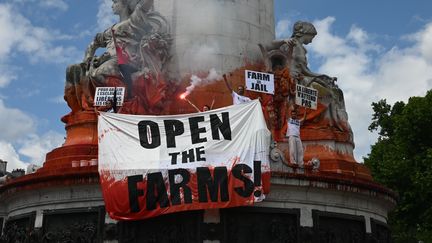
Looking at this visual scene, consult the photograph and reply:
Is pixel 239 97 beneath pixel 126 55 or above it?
beneath

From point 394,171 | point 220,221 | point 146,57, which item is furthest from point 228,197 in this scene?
point 394,171

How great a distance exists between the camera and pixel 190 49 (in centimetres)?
2281

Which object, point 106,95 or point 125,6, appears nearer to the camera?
point 106,95

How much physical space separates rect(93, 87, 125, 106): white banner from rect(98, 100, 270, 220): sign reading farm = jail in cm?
167

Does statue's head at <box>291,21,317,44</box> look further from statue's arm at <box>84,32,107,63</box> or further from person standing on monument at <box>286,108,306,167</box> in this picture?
statue's arm at <box>84,32,107,63</box>

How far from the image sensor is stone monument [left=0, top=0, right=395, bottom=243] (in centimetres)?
1806

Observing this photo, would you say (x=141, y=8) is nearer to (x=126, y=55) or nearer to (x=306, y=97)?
(x=126, y=55)

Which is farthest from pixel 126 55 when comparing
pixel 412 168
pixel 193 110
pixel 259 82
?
pixel 412 168

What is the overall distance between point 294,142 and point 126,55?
6452 mm

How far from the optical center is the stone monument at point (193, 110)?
1806 cm

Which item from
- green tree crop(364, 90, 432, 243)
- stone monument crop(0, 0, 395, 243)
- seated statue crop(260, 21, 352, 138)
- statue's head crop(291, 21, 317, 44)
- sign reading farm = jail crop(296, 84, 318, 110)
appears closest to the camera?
stone monument crop(0, 0, 395, 243)

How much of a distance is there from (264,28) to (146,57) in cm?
512

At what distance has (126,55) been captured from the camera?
2162cm

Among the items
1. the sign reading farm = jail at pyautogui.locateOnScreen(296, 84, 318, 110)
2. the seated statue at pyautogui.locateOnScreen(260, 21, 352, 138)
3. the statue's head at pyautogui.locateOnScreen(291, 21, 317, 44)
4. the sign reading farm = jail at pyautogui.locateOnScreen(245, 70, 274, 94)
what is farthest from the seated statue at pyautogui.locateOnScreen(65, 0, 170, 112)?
the statue's head at pyautogui.locateOnScreen(291, 21, 317, 44)
